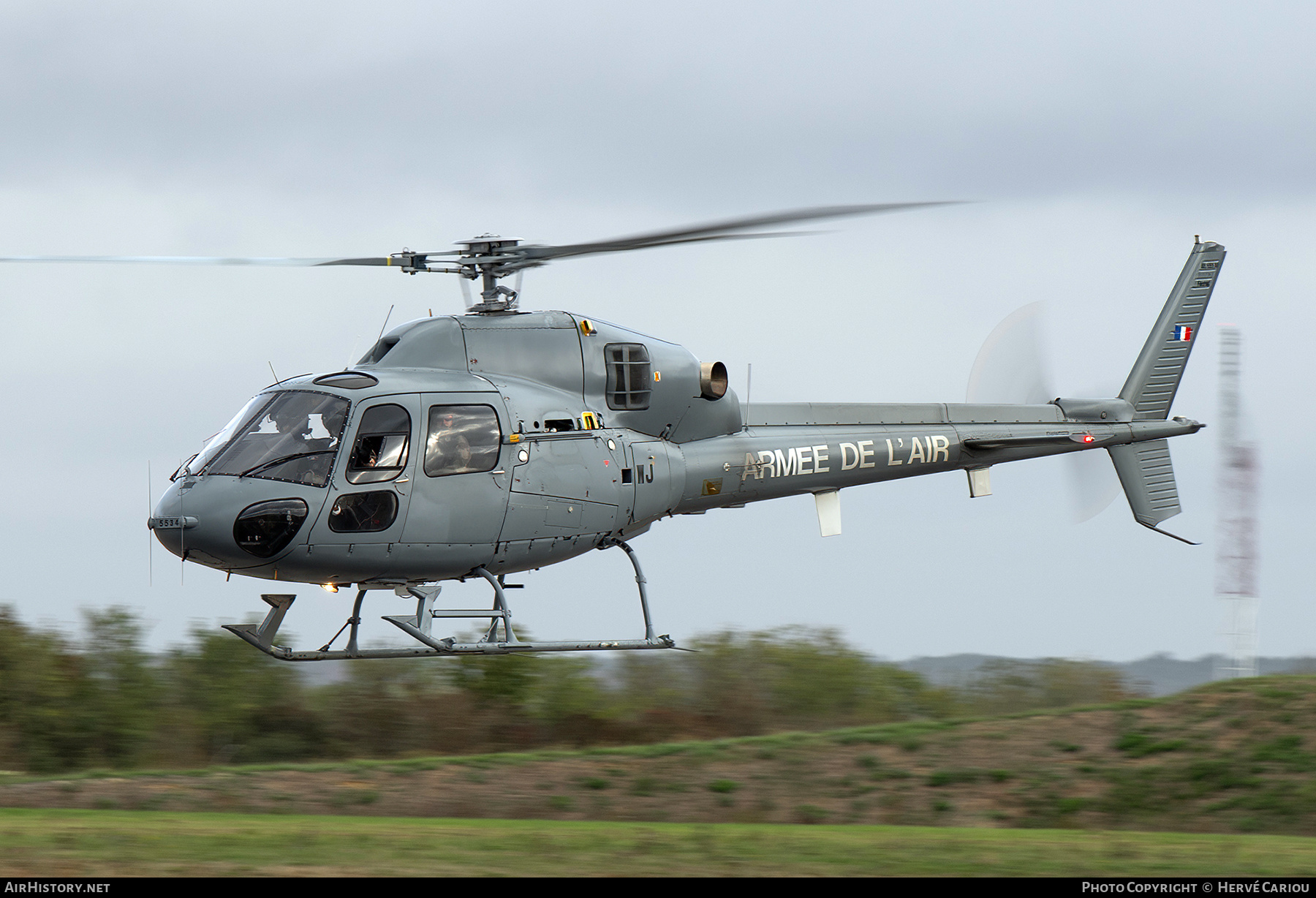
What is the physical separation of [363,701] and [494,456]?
1276 cm

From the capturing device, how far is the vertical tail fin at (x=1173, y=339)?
64.5 feet

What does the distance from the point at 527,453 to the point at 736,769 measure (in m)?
5.27

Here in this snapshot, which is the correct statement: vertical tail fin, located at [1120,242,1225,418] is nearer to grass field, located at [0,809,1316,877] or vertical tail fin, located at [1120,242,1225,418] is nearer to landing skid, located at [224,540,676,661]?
grass field, located at [0,809,1316,877]

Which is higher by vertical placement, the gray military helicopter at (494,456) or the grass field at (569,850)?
the gray military helicopter at (494,456)

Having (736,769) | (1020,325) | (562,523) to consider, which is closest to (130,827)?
(562,523)

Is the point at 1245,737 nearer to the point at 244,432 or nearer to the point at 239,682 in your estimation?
the point at 244,432

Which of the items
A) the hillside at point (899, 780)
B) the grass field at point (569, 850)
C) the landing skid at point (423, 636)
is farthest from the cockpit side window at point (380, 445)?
the hillside at point (899, 780)

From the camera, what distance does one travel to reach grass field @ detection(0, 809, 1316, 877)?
9492mm

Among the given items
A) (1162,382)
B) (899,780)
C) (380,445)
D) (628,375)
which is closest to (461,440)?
(380,445)

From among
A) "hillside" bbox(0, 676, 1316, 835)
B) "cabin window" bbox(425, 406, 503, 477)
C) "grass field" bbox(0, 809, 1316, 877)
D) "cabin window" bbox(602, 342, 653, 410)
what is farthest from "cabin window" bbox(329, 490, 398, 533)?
"hillside" bbox(0, 676, 1316, 835)

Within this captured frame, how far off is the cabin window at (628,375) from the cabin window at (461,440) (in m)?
1.96

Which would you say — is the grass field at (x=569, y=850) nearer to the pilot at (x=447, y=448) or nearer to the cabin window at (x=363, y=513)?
the cabin window at (x=363, y=513)

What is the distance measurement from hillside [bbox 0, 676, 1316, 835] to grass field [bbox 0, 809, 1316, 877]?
1.53 metres

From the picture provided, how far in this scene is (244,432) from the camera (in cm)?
1177
